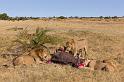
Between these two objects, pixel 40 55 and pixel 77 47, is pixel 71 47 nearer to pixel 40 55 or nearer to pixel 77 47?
pixel 77 47

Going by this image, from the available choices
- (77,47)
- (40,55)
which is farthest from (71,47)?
(40,55)

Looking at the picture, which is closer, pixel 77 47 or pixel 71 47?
pixel 71 47

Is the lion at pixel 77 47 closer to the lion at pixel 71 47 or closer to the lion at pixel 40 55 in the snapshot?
the lion at pixel 71 47

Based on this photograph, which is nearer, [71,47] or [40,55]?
Result: [40,55]

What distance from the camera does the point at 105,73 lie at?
49.0 feet

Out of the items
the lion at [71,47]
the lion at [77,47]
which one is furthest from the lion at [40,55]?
the lion at [77,47]

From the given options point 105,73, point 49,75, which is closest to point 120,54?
point 105,73

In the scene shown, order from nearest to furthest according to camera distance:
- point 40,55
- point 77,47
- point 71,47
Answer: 1. point 40,55
2. point 71,47
3. point 77,47

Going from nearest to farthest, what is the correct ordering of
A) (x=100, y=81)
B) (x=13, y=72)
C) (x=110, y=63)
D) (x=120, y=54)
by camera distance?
(x=100, y=81)
(x=13, y=72)
(x=110, y=63)
(x=120, y=54)

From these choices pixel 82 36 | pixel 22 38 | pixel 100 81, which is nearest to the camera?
pixel 100 81

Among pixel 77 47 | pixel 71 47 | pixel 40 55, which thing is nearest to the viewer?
pixel 40 55

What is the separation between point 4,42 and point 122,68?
34.8 feet

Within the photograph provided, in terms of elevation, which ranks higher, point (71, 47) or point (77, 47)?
point (71, 47)

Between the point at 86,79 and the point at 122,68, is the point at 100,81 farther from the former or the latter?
the point at 122,68
